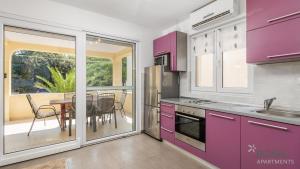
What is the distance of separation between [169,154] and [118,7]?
2.75m

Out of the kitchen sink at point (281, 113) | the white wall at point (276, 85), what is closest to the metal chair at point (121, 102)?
the white wall at point (276, 85)

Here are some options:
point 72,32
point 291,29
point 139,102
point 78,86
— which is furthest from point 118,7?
point 291,29

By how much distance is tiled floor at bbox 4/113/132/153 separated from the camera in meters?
2.67

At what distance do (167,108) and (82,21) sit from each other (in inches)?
90.3

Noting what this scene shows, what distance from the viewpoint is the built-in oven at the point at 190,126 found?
2258 mm

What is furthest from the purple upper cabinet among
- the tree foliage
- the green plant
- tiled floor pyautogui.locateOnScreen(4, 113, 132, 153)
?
the green plant

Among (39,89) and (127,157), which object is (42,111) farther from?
(127,157)

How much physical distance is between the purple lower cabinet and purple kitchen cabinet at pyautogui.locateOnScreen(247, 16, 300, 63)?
4.72 ft

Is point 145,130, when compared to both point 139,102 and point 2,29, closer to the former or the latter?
point 139,102

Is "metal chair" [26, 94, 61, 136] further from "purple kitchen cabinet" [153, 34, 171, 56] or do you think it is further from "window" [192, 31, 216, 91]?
"window" [192, 31, 216, 91]

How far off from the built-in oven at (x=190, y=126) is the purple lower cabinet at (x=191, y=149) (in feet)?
0.15

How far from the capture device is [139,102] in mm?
3654

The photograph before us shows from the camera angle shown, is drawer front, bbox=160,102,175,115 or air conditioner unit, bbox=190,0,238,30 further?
drawer front, bbox=160,102,175,115

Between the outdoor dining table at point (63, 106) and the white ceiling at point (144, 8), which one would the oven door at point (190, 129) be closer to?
the outdoor dining table at point (63, 106)
